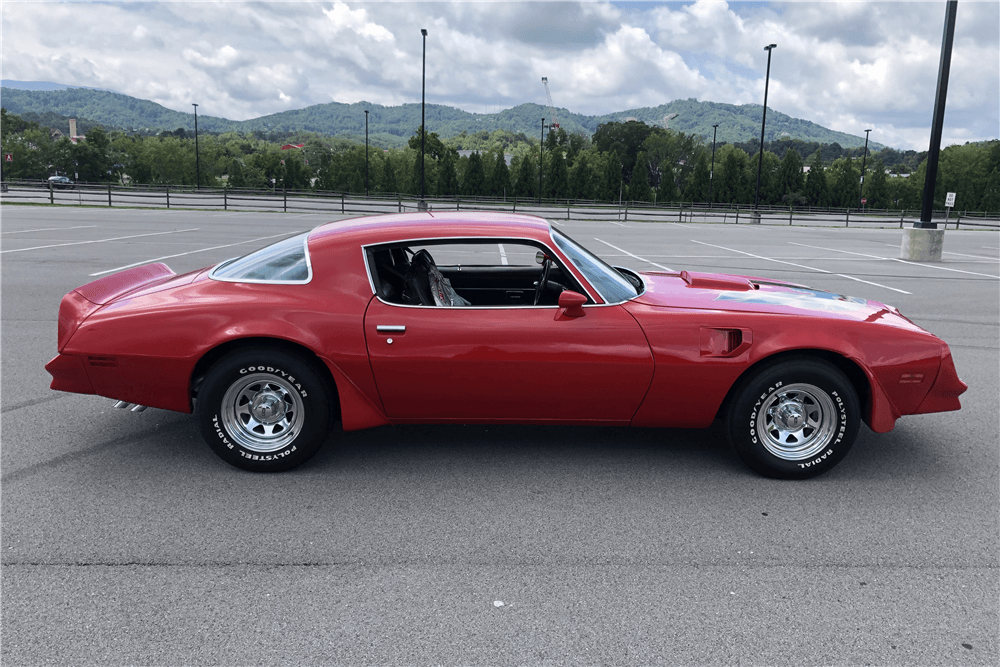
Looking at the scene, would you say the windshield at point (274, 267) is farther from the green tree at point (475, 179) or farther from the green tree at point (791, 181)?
the green tree at point (791, 181)

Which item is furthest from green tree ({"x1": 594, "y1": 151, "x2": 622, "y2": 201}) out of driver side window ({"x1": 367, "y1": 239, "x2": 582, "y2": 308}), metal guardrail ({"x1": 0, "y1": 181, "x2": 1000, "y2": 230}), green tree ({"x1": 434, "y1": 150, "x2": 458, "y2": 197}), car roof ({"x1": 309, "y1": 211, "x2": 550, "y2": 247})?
car roof ({"x1": 309, "y1": 211, "x2": 550, "y2": 247})

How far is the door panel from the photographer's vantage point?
3.80 metres

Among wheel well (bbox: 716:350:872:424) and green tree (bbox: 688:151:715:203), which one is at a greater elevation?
green tree (bbox: 688:151:715:203)

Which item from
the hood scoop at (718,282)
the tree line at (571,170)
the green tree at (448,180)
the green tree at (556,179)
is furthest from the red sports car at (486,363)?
the green tree at (556,179)

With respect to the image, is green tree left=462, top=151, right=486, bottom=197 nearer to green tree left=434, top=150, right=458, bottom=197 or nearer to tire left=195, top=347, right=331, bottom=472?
green tree left=434, top=150, right=458, bottom=197

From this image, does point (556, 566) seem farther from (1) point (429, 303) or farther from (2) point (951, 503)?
(2) point (951, 503)

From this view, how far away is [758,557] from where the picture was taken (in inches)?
122

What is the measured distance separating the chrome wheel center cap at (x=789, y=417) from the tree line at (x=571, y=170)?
49175 mm

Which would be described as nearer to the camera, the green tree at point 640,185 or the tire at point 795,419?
the tire at point 795,419

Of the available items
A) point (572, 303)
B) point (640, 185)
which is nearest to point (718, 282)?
point (572, 303)

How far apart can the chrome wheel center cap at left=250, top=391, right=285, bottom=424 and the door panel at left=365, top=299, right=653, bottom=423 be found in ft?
1.81

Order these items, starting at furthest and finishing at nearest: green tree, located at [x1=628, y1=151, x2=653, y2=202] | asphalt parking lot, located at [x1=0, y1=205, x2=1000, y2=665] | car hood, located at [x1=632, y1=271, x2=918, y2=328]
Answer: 1. green tree, located at [x1=628, y1=151, x2=653, y2=202]
2. car hood, located at [x1=632, y1=271, x2=918, y2=328]
3. asphalt parking lot, located at [x1=0, y1=205, x2=1000, y2=665]

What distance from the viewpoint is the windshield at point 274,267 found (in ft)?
13.2

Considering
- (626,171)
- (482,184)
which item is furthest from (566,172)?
(626,171)
